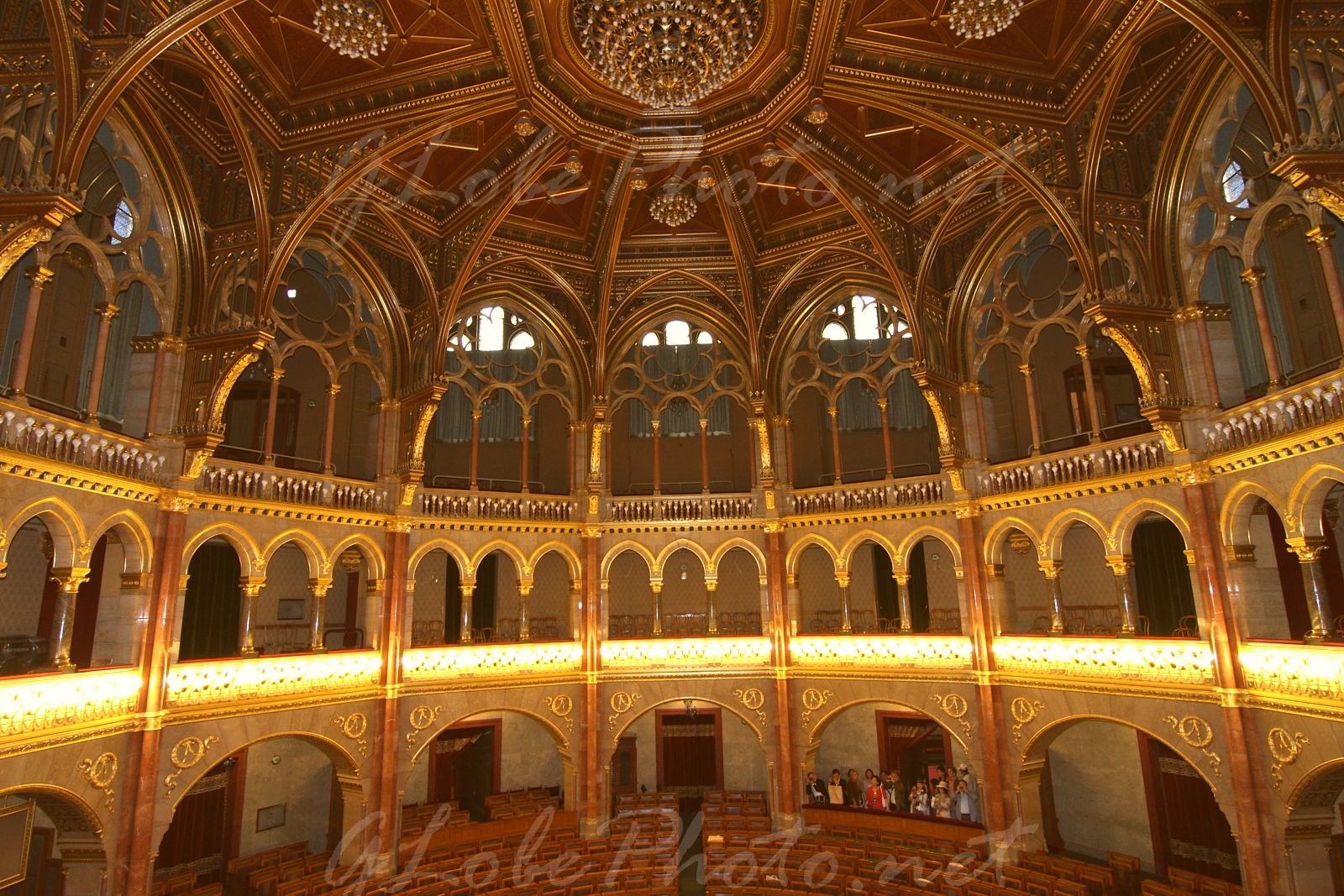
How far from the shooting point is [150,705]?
693 inches

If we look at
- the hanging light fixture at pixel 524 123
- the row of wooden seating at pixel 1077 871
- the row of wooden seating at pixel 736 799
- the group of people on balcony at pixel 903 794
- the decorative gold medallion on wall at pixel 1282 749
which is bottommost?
the row of wooden seating at pixel 1077 871

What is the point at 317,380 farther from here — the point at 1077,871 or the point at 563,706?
the point at 1077,871

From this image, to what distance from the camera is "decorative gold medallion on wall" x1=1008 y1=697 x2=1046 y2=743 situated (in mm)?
21406

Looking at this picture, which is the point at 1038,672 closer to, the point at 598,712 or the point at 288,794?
the point at 598,712

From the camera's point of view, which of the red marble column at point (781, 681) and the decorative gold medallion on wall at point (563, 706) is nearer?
the red marble column at point (781, 681)

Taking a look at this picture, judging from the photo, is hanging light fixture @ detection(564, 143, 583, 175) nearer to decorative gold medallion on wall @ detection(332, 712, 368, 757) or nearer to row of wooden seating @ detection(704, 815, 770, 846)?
decorative gold medallion on wall @ detection(332, 712, 368, 757)

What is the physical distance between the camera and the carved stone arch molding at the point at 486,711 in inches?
889

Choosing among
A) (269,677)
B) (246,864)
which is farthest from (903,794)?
(246,864)

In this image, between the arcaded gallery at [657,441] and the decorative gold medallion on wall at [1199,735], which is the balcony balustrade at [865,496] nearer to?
the arcaded gallery at [657,441]

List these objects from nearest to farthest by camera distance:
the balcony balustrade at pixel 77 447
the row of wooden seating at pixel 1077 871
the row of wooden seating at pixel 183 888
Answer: the balcony balustrade at pixel 77 447 → the row of wooden seating at pixel 1077 871 → the row of wooden seating at pixel 183 888

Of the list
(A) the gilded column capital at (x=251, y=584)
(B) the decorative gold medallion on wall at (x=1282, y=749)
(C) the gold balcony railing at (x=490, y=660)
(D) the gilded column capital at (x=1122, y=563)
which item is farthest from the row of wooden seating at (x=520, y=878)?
(D) the gilded column capital at (x=1122, y=563)

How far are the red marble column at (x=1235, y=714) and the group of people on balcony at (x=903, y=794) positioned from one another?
23.5 feet

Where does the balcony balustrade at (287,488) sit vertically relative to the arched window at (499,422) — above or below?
below

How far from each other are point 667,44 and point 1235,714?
18160mm
